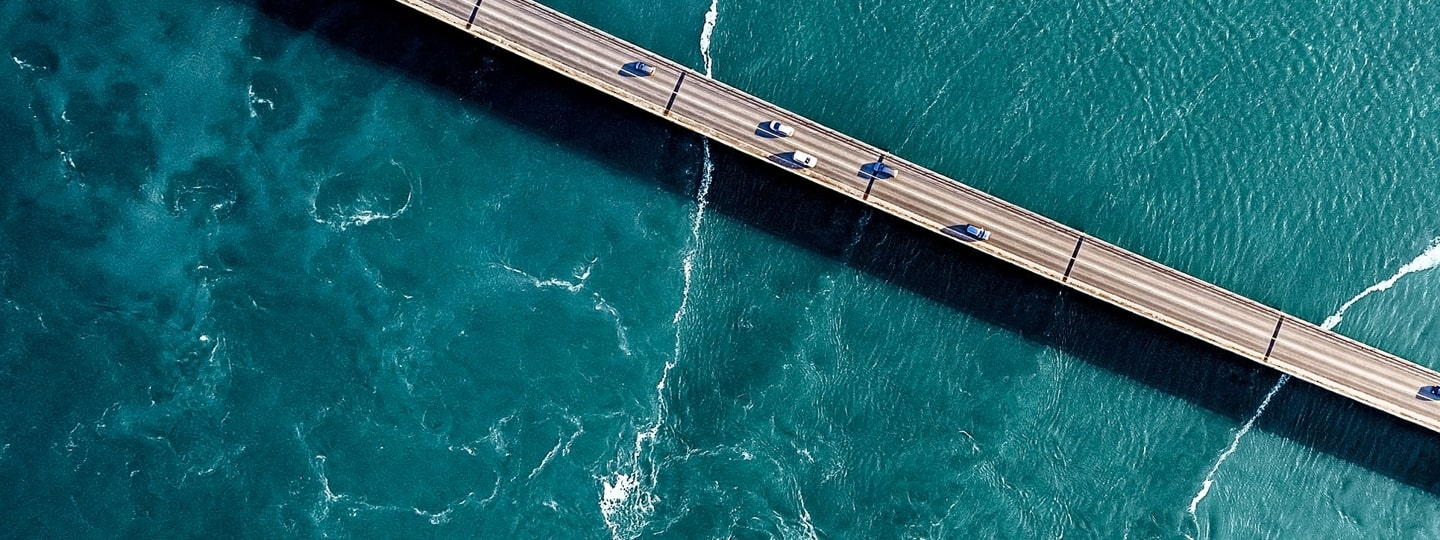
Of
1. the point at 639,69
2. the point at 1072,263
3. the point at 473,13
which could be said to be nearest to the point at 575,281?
the point at 639,69

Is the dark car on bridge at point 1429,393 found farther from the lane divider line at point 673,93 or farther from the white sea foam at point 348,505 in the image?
the white sea foam at point 348,505

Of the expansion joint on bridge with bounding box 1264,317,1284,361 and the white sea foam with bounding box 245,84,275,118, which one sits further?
the white sea foam with bounding box 245,84,275,118

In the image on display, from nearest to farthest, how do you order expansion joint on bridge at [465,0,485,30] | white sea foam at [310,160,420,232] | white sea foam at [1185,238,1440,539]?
white sea foam at [1185,238,1440,539]
expansion joint on bridge at [465,0,485,30]
white sea foam at [310,160,420,232]

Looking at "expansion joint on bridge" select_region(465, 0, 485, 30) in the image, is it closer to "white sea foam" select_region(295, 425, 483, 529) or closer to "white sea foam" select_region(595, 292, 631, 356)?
"white sea foam" select_region(595, 292, 631, 356)

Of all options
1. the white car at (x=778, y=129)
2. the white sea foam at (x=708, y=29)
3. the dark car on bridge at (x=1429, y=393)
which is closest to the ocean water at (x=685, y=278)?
the white sea foam at (x=708, y=29)

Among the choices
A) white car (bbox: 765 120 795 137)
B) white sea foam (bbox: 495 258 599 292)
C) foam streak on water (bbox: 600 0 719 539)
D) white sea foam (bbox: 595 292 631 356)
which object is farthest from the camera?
white sea foam (bbox: 495 258 599 292)

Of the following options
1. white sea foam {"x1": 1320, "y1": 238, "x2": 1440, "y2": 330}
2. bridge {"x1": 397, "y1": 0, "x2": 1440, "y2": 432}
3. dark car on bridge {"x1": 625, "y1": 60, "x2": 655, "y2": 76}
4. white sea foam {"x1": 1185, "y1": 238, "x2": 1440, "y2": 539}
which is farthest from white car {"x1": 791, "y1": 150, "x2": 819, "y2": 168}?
white sea foam {"x1": 1320, "y1": 238, "x2": 1440, "y2": 330}

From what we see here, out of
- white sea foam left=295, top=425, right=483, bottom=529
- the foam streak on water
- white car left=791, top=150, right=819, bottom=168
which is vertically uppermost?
white car left=791, top=150, right=819, bottom=168
